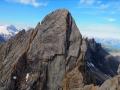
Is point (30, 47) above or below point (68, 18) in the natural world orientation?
below

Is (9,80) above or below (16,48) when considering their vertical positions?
below

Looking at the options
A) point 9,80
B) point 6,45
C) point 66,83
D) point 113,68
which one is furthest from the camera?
point 113,68

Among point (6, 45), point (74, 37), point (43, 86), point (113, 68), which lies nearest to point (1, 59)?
point (6, 45)

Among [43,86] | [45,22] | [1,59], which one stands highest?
[45,22]

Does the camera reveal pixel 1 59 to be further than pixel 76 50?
Yes

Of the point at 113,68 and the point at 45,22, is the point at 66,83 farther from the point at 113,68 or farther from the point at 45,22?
the point at 113,68

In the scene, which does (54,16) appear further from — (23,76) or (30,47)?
(23,76)

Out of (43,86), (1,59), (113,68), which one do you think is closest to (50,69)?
(43,86)

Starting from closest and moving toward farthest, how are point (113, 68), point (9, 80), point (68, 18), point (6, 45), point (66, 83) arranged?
point (66, 83) < point (9, 80) < point (68, 18) < point (6, 45) < point (113, 68)

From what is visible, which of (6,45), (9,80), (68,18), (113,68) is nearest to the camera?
(9,80)
